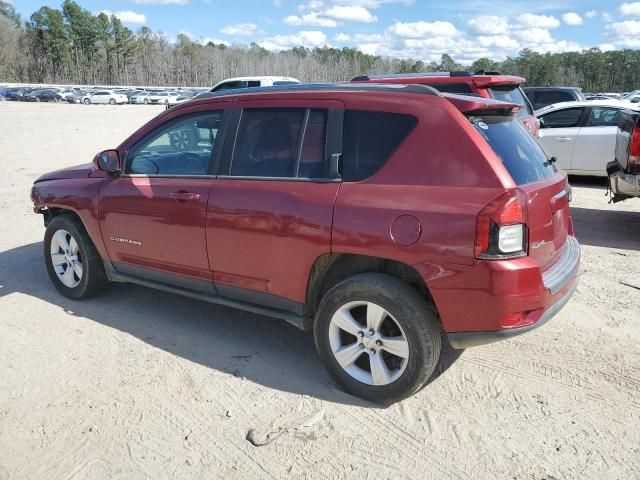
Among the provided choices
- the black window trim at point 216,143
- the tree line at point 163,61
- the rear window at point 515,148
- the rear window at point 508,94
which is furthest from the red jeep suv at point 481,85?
the tree line at point 163,61

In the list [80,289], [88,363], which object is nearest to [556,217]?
[88,363]

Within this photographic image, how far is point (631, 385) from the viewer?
137 inches

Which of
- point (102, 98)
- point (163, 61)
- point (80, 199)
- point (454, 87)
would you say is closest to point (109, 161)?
point (80, 199)

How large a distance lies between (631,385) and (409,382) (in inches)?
58.5

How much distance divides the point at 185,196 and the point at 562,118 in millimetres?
8828

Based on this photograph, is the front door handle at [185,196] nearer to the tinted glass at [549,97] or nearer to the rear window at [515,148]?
the rear window at [515,148]

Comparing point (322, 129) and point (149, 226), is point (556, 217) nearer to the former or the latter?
point (322, 129)

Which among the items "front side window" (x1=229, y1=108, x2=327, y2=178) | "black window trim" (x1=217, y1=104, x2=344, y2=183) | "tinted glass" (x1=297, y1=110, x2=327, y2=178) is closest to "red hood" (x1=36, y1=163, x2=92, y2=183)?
"black window trim" (x1=217, y1=104, x2=344, y2=183)

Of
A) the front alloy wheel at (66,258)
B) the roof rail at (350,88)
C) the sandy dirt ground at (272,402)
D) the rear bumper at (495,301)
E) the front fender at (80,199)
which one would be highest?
the roof rail at (350,88)

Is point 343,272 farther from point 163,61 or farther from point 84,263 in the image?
point 163,61

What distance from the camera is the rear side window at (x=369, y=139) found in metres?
3.23

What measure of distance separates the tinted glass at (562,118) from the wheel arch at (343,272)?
8.52 meters

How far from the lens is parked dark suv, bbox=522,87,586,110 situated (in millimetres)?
14008

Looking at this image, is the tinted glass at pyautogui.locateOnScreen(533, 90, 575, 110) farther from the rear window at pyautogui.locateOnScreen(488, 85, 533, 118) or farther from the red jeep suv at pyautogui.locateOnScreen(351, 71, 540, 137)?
the red jeep suv at pyautogui.locateOnScreen(351, 71, 540, 137)
